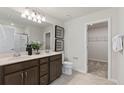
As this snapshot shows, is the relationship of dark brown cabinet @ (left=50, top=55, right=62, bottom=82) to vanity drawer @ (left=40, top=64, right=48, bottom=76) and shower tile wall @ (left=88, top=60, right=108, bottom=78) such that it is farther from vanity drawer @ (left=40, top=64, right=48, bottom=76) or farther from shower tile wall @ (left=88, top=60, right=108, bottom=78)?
shower tile wall @ (left=88, top=60, right=108, bottom=78)

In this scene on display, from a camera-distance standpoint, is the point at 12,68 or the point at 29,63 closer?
the point at 12,68

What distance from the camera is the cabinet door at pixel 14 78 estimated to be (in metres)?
1.41

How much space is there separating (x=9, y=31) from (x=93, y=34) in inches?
195

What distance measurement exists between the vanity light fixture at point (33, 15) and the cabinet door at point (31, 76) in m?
1.45

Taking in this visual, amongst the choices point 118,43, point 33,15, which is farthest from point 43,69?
point 118,43

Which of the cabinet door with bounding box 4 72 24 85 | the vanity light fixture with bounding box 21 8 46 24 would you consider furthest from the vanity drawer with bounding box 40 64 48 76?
the vanity light fixture with bounding box 21 8 46 24

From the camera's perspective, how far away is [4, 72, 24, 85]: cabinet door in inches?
55.7

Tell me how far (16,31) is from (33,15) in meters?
0.67

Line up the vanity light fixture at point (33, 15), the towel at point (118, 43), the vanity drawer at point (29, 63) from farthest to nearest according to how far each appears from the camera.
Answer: the vanity light fixture at point (33, 15), the towel at point (118, 43), the vanity drawer at point (29, 63)

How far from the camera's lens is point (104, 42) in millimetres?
5277

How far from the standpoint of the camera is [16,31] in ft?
7.36

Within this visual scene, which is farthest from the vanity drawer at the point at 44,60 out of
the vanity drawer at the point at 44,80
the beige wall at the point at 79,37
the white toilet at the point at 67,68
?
the beige wall at the point at 79,37

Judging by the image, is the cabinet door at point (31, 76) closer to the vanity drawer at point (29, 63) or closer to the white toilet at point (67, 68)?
the vanity drawer at point (29, 63)

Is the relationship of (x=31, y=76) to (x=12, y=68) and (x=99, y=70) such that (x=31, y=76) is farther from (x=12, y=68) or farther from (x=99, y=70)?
(x=99, y=70)
